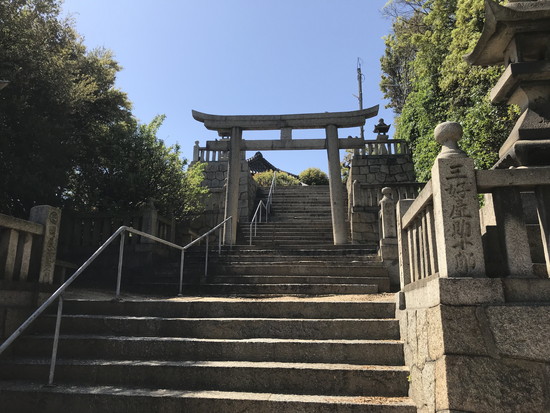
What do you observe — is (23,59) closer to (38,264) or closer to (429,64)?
(38,264)

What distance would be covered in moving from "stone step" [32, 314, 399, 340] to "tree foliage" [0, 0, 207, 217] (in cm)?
373

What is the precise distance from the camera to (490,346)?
2373 mm

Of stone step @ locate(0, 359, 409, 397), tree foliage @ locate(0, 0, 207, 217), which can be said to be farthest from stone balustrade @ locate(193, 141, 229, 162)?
stone step @ locate(0, 359, 409, 397)

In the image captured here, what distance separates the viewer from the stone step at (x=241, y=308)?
4.10 meters

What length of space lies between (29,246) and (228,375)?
2730mm

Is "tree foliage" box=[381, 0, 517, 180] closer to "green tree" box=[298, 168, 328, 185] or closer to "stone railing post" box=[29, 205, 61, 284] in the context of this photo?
"stone railing post" box=[29, 205, 61, 284]

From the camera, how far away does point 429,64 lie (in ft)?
38.3

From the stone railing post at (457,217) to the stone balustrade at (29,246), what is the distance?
163 inches

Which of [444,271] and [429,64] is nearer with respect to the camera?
[444,271]

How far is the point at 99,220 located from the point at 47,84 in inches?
109

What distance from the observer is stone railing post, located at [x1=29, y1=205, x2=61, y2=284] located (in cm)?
441

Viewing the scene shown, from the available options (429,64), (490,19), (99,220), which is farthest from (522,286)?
(429,64)

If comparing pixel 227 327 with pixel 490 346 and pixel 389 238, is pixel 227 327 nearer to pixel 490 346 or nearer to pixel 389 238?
pixel 490 346

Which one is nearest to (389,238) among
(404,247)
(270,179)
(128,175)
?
(404,247)
